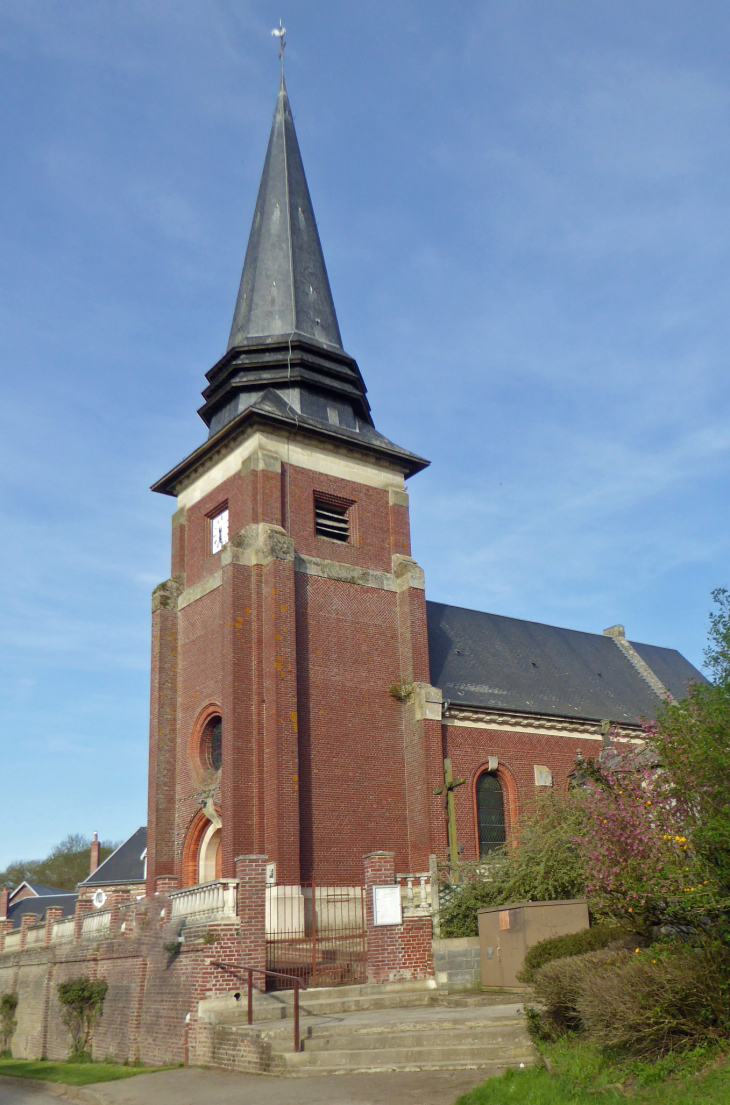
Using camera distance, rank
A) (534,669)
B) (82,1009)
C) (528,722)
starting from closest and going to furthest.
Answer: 1. (82,1009)
2. (528,722)
3. (534,669)

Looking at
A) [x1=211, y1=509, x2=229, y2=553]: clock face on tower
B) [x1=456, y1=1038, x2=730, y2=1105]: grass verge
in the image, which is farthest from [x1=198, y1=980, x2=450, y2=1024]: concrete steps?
[x1=211, y1=509, x2=229, y2=553]: clock face on tower

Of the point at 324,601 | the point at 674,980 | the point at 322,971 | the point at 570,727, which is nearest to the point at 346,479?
the point at 324,601

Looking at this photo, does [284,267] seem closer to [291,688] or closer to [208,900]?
[291,688]

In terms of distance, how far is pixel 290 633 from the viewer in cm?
2177

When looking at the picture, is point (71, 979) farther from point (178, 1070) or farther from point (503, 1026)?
point (503, 1026)

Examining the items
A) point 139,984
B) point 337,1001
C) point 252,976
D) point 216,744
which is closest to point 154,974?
point 139,984

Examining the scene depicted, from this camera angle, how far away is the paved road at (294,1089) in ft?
31.9

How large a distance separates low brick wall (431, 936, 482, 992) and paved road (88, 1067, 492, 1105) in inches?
193

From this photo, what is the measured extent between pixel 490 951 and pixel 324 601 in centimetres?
972

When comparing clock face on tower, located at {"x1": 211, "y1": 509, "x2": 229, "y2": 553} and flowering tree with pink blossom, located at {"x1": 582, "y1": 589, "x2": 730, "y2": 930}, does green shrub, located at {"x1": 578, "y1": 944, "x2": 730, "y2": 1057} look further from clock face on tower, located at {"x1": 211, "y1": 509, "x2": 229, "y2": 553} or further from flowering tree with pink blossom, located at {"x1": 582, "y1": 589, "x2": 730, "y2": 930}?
clock face on tower, located at {"x1": 211, "y1": 509, "x2": 229, "y2": 553}

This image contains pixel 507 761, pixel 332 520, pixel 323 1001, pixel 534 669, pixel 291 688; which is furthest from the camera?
pixel 534 669

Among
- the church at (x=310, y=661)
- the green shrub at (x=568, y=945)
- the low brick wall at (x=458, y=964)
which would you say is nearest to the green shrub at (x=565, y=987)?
the green shrub at (x=568, y=945)

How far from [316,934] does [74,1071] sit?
456cm

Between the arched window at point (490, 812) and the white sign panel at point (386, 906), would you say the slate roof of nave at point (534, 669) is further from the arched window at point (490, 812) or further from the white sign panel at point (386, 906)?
the white sign panel at point (386, 906)
